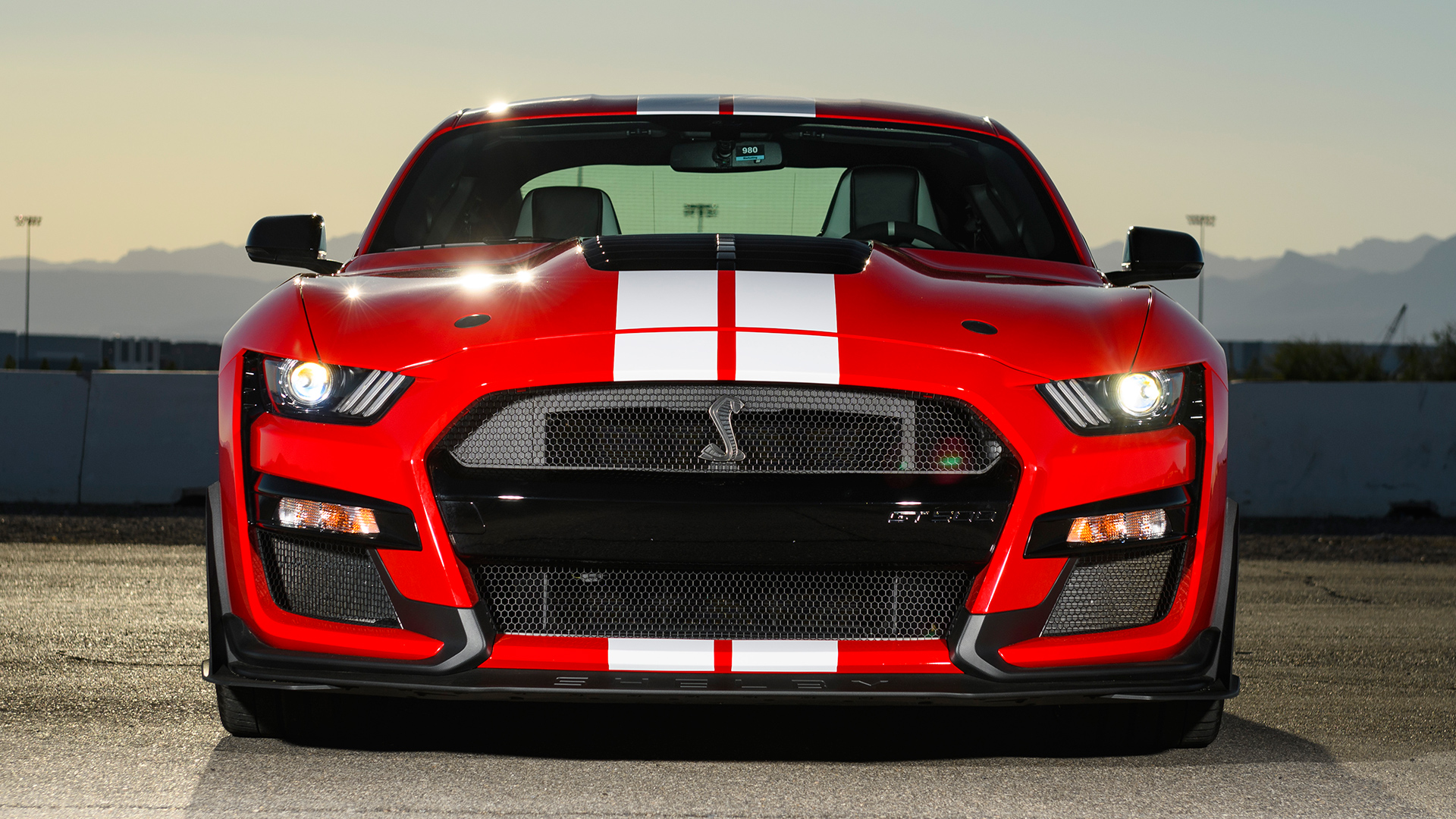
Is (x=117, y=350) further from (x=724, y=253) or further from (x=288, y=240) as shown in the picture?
(x=724, y=253)

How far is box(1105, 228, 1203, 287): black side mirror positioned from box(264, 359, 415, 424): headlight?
219cm

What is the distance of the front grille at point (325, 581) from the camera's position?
2859 millimetres

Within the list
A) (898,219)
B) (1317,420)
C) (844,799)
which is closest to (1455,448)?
(1317,420)

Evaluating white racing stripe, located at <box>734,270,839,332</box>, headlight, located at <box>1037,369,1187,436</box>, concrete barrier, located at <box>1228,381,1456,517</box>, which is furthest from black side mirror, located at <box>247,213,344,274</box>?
concrete barrier, located at <box>1228,381,1456,517</box>

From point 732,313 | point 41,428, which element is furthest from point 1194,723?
point 41,428

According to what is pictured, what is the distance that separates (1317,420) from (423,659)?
892 centimetres

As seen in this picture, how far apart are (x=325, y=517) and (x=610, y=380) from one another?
0.63 m

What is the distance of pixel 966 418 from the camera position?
2.85 m

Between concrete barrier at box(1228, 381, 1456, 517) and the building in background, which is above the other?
concrete barrier at box(1228, 381, 1456, 517)

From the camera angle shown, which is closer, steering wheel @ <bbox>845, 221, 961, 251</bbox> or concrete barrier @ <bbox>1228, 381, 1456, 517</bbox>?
steering wheel @ <bbox>845, 221, 961, 251</bbox>

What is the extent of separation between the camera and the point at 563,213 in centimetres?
433

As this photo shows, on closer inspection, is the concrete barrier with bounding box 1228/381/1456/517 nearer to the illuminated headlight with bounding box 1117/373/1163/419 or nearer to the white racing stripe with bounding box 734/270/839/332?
the illuminated headlight with bounding box 1117/373/1163/419

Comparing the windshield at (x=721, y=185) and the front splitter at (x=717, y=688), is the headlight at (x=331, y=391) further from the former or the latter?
the windshield at (x=721, y=185)

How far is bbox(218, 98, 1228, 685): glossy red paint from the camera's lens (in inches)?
111
